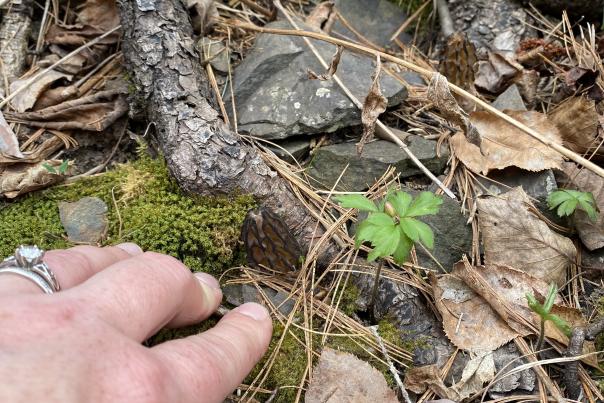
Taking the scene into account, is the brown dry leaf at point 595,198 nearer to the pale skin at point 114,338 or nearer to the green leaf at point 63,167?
the pale skin at point 114,338

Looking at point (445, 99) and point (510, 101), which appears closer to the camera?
point (445, 99)

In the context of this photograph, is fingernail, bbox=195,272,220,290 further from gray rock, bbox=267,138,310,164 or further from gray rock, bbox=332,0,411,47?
gray rock, bbox=332,0,411,47

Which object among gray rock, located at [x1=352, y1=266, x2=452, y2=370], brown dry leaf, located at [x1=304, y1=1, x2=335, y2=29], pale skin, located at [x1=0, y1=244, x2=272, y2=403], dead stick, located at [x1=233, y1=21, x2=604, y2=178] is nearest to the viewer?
pale skin, located at [x1=0, y1=244, x2=272, y2=403]

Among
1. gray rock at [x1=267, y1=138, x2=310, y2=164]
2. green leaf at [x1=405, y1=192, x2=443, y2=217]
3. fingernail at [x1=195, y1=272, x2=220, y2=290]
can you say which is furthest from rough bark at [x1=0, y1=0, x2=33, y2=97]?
green leaf at [x1=405, y1=192, x2=443, y2=217]

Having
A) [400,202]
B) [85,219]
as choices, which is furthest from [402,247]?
[85,219]

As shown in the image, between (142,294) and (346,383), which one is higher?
(142,294)

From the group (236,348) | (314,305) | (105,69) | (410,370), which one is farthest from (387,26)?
(236,348)

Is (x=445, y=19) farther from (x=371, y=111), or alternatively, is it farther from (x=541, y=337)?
(x=541, y=337)
